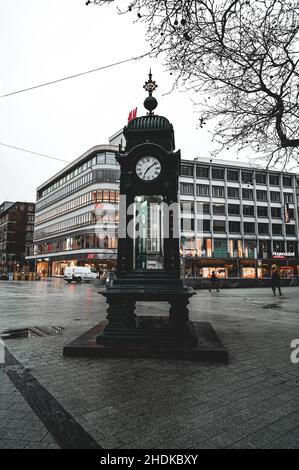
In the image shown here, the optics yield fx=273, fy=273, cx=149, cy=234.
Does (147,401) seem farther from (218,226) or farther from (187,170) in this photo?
(187,170)

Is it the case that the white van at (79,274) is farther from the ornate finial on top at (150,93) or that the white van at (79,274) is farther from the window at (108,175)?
the ornate finial on top at (150,93)

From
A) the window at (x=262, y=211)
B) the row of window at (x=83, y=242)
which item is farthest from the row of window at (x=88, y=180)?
the window at (x=262, y=211)

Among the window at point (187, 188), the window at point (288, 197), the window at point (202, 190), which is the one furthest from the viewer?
the window at point (288, 197)

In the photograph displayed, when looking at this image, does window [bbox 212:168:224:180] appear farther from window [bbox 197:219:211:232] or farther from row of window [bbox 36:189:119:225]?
row of window [bbox 36:189:119:225]

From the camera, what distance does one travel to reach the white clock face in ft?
20.9

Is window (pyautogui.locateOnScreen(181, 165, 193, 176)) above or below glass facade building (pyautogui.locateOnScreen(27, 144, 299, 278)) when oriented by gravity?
above

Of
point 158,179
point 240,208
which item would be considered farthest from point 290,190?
point 158,179

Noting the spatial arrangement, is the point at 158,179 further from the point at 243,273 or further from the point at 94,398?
the point at 243,273

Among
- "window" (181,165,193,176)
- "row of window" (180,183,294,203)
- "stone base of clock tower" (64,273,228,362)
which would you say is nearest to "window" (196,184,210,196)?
"row of window" (180,183,294,203)

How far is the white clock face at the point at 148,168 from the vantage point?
6.38 metres

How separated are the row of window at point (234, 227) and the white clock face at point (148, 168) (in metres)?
38.5

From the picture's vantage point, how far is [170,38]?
15.3ft

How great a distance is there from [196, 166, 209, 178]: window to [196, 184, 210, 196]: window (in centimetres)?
177

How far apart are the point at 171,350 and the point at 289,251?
166 ft
